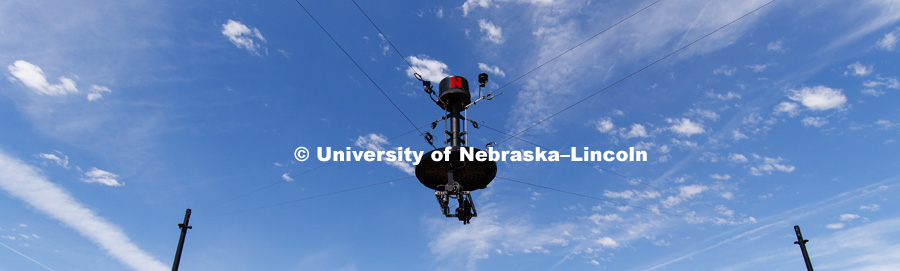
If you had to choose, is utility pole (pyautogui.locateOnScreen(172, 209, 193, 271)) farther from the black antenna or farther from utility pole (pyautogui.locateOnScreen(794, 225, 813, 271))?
utility pole (pyautogui.locateOnScreen(794, 225, 813, 271))

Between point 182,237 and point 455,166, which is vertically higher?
point 455,166

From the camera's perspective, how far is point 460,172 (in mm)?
17062

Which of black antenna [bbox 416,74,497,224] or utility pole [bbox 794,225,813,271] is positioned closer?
black antenna [bbox 416,74,497,224]

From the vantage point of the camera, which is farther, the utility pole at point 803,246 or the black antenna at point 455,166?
the utility pole at point 803,246

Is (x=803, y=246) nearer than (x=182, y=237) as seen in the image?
No

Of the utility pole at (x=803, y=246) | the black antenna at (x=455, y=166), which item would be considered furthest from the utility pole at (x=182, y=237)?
the utility pole at (x=803, y=246)

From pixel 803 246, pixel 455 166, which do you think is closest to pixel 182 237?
pixel 455 166

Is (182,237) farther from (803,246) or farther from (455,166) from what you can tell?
(803,246)

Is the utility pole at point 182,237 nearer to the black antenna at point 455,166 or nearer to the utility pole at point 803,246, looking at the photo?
the black antenna at point 455,166

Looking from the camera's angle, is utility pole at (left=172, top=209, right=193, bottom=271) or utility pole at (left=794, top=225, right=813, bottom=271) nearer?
utility pole at (left=172, top=209, right=193, bottom=271)

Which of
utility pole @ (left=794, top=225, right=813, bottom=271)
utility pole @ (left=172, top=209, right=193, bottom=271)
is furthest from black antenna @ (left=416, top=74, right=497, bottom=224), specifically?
utility pole @ (left=794, top=225, right=813, bottom=271)

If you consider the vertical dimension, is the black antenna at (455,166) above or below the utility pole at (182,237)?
above

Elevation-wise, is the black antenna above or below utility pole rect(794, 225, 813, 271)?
above

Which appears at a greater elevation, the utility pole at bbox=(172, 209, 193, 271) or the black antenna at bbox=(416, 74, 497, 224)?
the black antenna at bbox=(416, 74, 497, 224)
